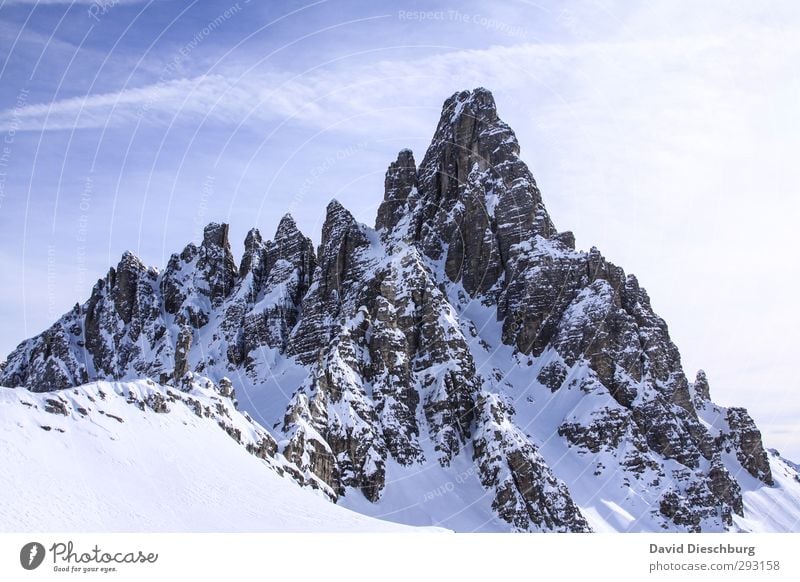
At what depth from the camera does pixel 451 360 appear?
130 meters

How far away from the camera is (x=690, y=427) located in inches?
5669

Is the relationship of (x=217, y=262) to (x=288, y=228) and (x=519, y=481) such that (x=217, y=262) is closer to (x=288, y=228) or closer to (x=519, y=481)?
(x=288, y=228)

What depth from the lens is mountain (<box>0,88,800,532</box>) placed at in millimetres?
111875

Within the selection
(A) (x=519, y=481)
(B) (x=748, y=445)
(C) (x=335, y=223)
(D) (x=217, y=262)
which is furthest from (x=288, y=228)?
(B) (x=748, y=445)

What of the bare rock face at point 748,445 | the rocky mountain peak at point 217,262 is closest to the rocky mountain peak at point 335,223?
the rocky mountain peak at point 217,262

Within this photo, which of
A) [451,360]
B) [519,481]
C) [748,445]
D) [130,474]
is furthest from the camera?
[748,445]

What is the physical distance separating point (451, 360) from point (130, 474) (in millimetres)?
80839

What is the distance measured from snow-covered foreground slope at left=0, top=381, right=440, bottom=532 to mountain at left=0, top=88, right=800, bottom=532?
11853 mm

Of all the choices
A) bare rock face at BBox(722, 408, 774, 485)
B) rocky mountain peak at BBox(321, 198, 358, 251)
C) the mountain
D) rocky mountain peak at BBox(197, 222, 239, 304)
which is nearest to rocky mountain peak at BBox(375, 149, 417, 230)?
the mountain

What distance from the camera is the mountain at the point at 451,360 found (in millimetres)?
111875

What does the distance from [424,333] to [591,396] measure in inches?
1339

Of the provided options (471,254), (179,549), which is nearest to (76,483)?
(179,549)

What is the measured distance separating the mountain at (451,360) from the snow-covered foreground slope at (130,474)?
1185cm

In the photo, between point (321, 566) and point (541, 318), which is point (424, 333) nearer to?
point (541, 318)
